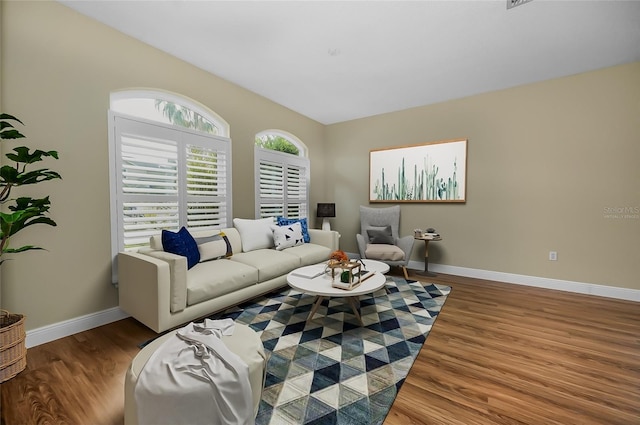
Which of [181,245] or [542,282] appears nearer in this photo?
[181,245]

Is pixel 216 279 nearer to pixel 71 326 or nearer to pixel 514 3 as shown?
pixel 71 326

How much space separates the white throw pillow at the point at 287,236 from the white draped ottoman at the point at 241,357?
197cm

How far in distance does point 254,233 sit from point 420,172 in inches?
110

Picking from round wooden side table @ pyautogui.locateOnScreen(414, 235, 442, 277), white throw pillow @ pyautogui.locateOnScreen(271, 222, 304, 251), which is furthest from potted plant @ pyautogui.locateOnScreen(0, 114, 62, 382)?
round wooden side table @ pyautogui.locateOnScreen(414, 235, 442, 277)

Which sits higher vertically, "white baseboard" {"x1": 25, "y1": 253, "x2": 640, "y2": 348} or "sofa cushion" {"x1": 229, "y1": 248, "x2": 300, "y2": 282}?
"sofa cushion" {"x1": 229, "y1": 248, "x2": 300, "y2": 282}

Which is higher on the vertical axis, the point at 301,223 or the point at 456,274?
the point at 301,223

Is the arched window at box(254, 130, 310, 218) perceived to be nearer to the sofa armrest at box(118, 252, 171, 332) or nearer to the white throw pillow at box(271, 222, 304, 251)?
the white throw pillow at box(271, 222, 304, 251)

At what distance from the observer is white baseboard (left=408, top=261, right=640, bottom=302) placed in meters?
3.02

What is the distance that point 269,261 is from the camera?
294cm

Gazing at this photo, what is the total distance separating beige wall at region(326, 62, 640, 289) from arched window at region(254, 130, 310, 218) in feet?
6.00

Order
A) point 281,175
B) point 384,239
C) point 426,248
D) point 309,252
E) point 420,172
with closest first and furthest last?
point 309,252 → point 426,248 → point 384,239 → point 420,172 → point 281,175

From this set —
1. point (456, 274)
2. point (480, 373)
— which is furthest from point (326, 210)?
point (480, 373)

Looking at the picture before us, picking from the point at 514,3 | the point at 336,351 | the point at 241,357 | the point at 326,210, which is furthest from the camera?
the point at 326,210

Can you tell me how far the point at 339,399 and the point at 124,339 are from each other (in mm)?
1837
